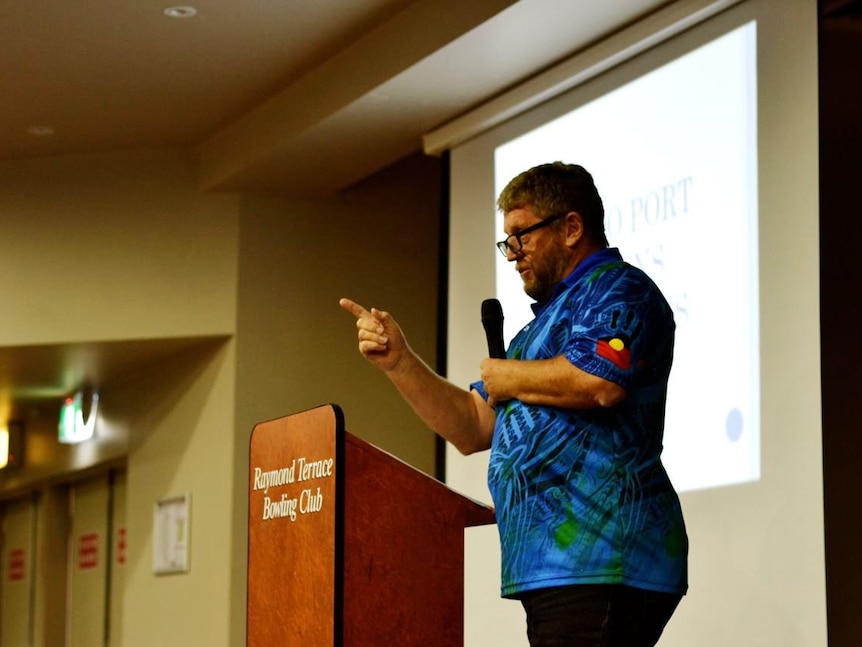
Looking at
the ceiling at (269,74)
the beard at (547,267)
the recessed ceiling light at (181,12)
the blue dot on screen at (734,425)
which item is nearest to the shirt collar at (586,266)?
the beard at (547,267)

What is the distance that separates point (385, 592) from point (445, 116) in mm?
3102

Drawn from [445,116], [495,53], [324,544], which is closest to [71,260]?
[445,116]

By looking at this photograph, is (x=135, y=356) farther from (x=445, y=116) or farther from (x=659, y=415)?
(x=659, y=415)

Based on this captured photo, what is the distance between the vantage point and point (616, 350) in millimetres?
2307

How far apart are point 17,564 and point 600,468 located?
7306 millimetres

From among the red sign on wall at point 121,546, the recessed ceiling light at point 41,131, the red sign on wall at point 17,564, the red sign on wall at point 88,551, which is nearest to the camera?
the recessed ceiling light at point 41,131

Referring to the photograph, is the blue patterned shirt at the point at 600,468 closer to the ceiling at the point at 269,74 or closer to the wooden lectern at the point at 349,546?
the wooden lectern at the point at 349,546

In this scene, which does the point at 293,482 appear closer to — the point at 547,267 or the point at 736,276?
the point at 547,267

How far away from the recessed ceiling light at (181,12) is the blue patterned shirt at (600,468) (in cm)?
270

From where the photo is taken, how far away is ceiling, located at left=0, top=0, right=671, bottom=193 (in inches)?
178

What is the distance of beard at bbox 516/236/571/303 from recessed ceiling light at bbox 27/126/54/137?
3.96 meters

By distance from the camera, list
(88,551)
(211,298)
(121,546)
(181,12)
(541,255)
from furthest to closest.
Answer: (88,551) < (121,546) < (211,298) < (181,12) < (541,255)

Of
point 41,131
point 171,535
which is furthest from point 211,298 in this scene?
point 171,535

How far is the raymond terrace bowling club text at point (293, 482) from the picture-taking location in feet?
8.03
